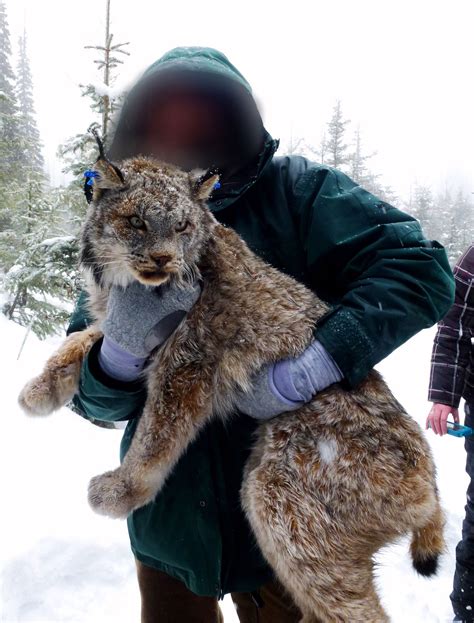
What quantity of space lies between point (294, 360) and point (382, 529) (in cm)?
99

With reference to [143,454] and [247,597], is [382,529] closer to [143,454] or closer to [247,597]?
[247,597]

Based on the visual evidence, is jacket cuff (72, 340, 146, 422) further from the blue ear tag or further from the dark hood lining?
the dark hood lining

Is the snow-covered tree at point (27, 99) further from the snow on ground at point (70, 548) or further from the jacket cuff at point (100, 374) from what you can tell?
the jacket cuff at point (100, 374)

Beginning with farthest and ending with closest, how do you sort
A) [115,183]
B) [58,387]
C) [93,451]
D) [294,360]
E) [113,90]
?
[113,90]
[93,451]
[58,387]
[115,183]
[294,360]

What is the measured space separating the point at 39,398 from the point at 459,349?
152 inches

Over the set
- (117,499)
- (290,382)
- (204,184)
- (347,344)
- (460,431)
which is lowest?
(460,431)

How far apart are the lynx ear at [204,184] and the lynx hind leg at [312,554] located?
167 cm

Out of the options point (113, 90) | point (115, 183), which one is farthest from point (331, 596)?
point (113, 90)

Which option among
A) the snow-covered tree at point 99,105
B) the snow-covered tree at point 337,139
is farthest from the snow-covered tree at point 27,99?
the snow-covered tree at point 99,105

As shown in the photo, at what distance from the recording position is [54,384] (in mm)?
3020

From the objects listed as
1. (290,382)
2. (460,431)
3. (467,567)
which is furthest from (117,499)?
(467,567)

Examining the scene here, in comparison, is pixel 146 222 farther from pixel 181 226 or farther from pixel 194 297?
pixel 194 297

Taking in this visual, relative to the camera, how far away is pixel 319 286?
118 inches

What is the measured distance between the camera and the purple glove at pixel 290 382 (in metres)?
2.54
